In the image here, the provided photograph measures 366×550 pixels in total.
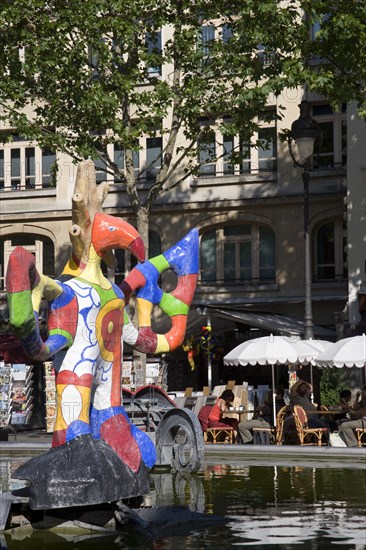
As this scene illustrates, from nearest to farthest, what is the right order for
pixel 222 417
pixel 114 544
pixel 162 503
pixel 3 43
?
pixel 114 544, pixel 162 503, pixel 222 417, pixel 3 43

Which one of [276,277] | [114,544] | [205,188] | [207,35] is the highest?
[207,35]

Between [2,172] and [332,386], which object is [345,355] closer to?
[332,386]

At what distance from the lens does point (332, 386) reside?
982 inches

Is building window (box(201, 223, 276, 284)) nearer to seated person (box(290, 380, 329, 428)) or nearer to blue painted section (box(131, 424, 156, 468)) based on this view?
seated person (box(290, 380, 329, 428))

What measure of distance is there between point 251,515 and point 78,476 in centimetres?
191

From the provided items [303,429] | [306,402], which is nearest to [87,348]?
[303,429]

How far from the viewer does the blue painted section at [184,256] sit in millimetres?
12691

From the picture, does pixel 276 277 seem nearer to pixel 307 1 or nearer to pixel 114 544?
pixel 307 1

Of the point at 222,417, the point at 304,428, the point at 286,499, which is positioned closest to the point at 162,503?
the point at 286,499

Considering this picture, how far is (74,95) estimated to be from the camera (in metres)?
25.7

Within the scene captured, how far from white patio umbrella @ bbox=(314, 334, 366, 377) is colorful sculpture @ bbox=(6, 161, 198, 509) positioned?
7.74 metres

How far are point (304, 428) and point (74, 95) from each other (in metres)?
9.78

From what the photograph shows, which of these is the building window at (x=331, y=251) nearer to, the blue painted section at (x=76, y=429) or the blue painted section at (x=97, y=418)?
the blue painted section at (x=97, y=418)

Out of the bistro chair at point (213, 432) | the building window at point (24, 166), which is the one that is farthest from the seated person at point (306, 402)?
the building window at point (24, 166)
